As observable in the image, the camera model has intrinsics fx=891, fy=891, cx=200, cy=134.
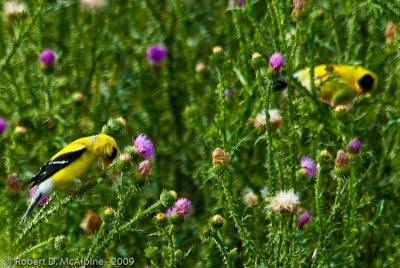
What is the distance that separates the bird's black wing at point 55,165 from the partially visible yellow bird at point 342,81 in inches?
29.3

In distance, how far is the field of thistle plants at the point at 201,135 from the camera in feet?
6.40

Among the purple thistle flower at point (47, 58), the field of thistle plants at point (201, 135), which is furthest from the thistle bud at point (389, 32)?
the purple thistle flower at point (47, 58)

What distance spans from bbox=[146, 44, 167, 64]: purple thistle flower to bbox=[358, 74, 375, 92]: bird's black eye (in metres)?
0.69

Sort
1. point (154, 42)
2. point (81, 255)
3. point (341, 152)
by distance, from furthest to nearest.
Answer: point (154, 42) → point (341, 152) → point (81, 255)

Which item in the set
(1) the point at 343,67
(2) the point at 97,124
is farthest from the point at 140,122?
(1) the point at 343,67

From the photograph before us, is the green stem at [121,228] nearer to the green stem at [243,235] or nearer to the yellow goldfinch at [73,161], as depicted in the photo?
the green stem at [243,235]

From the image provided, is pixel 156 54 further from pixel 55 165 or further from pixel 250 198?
pixel 55 165

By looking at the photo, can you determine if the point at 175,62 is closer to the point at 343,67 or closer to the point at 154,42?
the point at 154,42

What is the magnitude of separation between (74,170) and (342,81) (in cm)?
85

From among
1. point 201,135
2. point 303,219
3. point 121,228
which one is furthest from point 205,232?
point 201,135

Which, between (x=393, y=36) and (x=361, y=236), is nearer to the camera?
(x=361, y=236)

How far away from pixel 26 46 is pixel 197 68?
0.59m

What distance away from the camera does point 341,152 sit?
1.99 meters

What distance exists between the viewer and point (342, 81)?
2609mm
